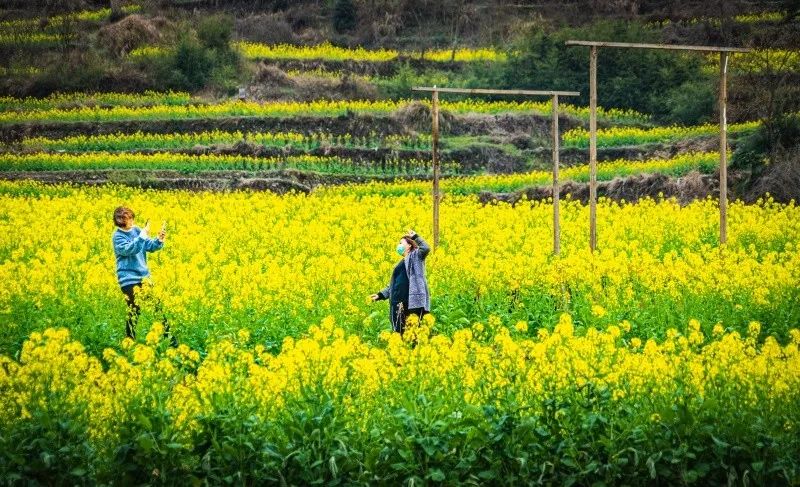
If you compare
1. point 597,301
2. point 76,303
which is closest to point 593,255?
point 597,301

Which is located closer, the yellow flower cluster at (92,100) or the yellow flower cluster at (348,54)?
the yellow flower cluster at (92,100)

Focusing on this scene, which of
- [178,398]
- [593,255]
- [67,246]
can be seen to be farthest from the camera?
[67,246]

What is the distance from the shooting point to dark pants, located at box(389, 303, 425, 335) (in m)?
14.2

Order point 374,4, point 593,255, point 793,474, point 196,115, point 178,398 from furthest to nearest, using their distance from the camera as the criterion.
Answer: point 374,4
point 196,115
point 593,255
point 178,398
point 793,474

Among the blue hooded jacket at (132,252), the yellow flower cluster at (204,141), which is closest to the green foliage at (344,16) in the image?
the yellow flower cluster at (204,141)

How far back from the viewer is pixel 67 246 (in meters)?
21.3

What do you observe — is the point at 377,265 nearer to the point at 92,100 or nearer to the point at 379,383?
the point at 379,383

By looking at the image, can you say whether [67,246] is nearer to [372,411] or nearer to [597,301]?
[597,301]

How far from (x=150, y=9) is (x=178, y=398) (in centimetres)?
4540

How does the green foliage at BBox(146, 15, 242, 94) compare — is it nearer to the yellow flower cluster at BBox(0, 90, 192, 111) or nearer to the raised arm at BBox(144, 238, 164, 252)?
the yellow flower cluster at BBox(0, 90, 192, 111)

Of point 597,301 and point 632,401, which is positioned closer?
point 632,401

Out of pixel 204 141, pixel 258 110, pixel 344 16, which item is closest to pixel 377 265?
pixel 204 141

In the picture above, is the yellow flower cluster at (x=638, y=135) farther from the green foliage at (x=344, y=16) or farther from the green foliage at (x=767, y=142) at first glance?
the green foliage at (x=344, y=16)

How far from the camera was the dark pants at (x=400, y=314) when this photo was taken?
46.5 ft
